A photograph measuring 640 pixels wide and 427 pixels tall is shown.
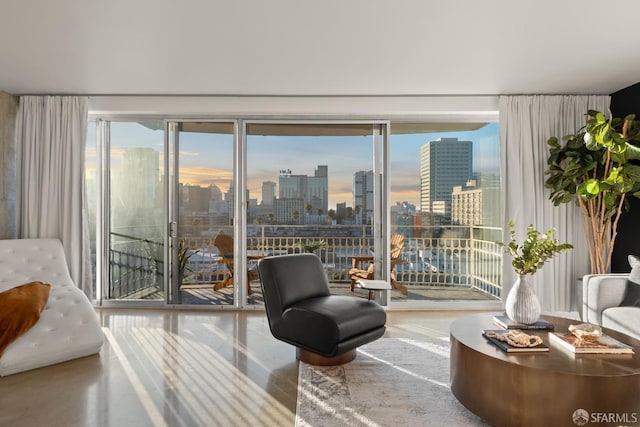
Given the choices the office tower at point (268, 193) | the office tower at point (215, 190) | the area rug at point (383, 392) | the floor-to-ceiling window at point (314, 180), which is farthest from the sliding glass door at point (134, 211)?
the area rug at point (383, 392)

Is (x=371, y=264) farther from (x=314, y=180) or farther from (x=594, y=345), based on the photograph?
(x=594, y=345)

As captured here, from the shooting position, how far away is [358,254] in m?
4.93

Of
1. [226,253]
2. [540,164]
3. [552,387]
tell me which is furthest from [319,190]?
[552,387]

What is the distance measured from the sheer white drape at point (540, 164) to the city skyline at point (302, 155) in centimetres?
38

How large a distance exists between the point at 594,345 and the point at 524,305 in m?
0.47

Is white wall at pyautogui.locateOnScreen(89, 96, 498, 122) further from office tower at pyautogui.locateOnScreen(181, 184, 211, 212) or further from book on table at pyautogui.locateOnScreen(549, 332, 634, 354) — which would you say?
book on table at pyautogui.locateOnScreen(549, 332, 634, 354)

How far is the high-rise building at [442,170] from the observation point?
4.77 metres

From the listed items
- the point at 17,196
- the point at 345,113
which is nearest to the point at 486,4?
the point at 345,113

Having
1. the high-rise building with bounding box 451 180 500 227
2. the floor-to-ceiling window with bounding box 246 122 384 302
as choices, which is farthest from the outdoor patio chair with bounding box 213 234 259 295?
the high-rise building with bounding box 451 180 500 227

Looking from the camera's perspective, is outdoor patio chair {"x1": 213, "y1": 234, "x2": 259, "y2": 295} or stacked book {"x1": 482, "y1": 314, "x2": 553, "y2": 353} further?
outdoor patio chair {"x1": 213, "y1": 234, "x2": 259, "y2": 295}

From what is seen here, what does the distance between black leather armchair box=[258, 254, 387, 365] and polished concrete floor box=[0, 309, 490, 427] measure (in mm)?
267

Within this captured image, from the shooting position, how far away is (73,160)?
14.5 ft

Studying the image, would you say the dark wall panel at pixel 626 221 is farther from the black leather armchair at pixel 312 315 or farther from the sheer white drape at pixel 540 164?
the black leather armchair at pixel 312 315

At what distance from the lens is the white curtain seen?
435cm
